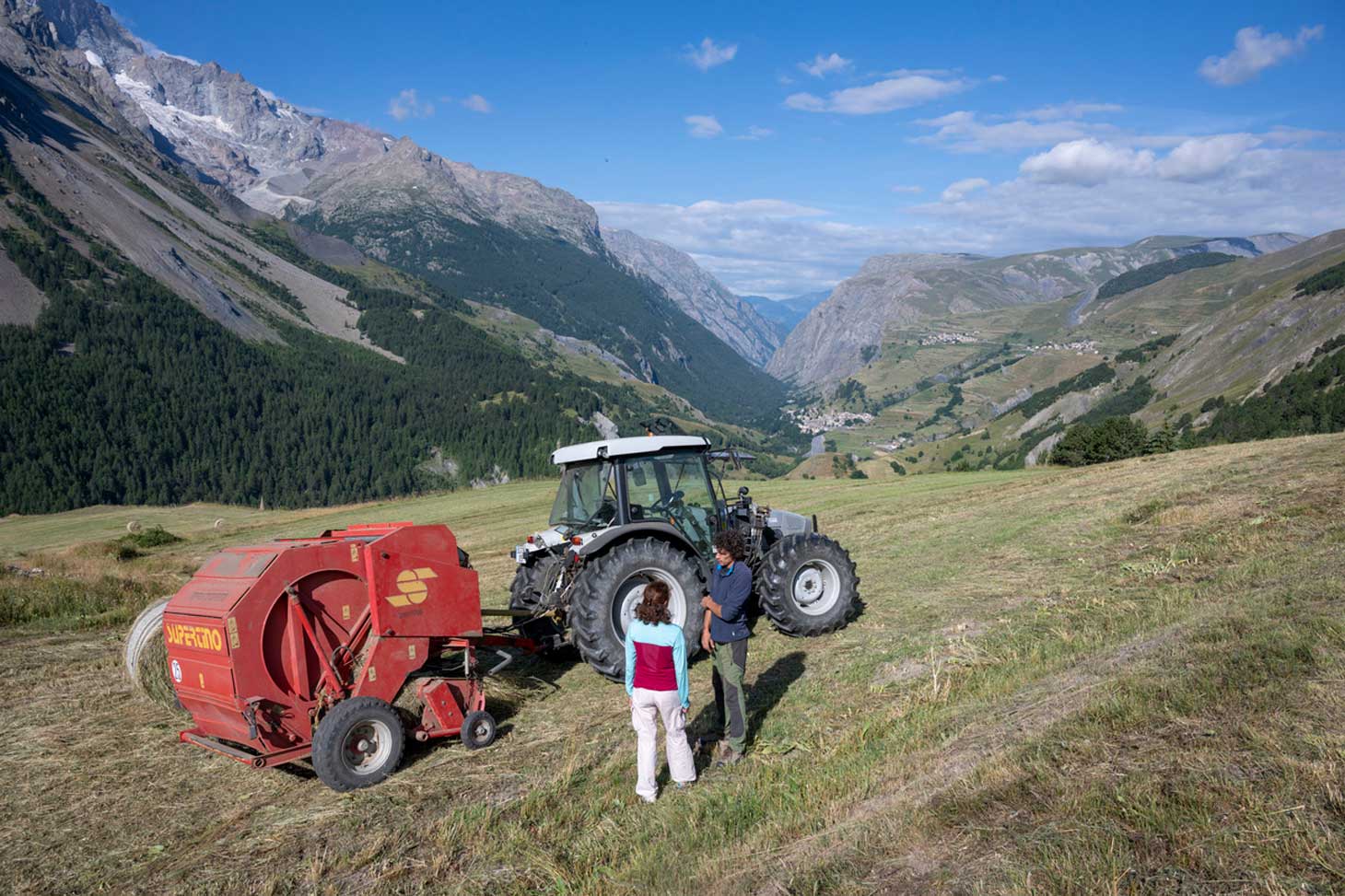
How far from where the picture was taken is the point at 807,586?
10672 millimetres

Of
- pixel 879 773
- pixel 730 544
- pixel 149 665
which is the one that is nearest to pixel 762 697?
pixel 730 544

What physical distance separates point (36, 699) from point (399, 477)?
13092cm

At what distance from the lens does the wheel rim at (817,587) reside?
10.6m

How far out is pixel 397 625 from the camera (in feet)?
24.5

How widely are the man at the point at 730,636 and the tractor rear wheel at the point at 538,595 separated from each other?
2932 mm

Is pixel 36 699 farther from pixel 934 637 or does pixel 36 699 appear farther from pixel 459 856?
pixel 934 637

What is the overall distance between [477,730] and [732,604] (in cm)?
286

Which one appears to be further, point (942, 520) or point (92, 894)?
point (942, 520)

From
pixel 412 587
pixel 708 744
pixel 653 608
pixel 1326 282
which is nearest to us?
pixel 653 608

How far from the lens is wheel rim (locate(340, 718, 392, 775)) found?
6.87 m

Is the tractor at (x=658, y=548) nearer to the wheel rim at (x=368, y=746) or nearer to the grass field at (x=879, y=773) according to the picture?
the grass field at (x=879, y=773)

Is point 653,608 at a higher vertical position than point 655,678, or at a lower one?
higher

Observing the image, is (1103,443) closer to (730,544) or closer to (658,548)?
(658,548)

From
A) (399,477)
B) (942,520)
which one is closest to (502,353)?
(399,477)
